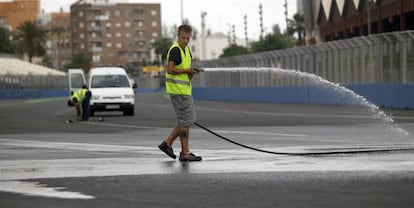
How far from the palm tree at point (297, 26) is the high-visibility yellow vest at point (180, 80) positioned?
424ft

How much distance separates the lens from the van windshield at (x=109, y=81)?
35.2m

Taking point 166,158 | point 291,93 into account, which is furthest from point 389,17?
point 166,158

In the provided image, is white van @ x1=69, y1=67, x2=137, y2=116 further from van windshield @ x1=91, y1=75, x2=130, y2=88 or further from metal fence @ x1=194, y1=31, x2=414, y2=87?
metal fence @ x1=194, y1=31, x2=414, y2=87

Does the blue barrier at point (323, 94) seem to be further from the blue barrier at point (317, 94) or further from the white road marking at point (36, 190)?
the white road marking at point (36, 190)

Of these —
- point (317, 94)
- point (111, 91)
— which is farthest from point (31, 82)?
Result: point (111, 91)

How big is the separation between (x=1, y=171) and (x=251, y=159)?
3.16 meters

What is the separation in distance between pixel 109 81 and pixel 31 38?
113m

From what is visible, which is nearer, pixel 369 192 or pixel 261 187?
pixel 369 192

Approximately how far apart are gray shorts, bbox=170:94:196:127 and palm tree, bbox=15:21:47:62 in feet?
440

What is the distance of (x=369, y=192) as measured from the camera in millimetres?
8484

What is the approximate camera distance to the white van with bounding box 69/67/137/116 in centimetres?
3419

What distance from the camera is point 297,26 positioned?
149m

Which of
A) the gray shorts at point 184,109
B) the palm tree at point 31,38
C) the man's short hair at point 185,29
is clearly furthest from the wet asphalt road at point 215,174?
the palm tree at point 31,38

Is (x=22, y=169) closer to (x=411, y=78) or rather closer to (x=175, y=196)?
(x=175, y=196)
